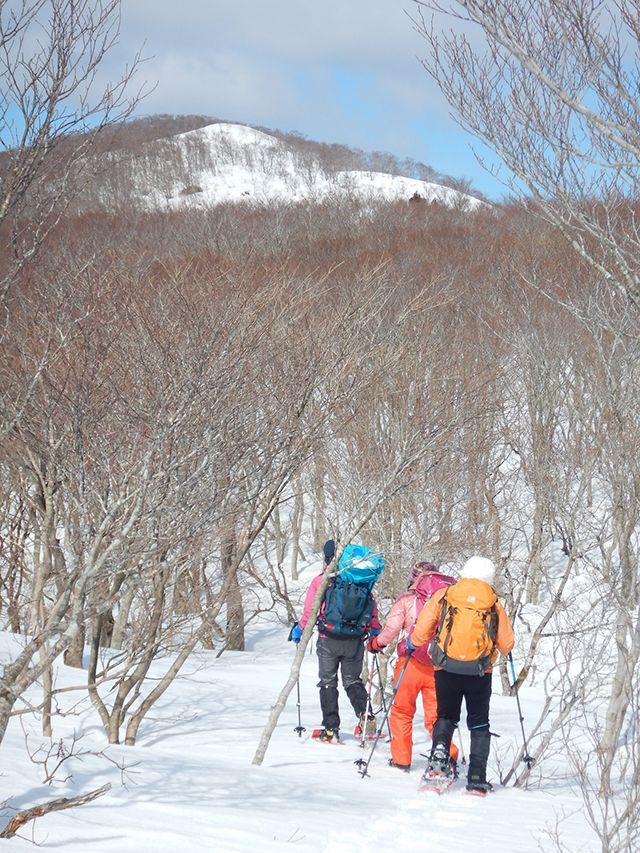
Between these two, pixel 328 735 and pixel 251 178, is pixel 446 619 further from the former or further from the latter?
pixel 251 178

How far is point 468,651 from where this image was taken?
5.54 metres

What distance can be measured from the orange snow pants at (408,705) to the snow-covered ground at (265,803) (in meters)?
0.19

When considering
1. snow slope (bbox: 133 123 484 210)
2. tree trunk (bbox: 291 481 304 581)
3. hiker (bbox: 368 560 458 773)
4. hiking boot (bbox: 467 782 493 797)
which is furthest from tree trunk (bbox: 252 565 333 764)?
snow slope (bbox: 133 123 484 210)

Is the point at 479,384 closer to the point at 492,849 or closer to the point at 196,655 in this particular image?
the point at 196,655

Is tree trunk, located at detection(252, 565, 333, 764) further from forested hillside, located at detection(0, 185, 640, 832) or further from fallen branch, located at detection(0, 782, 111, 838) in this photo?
fallen branch, located at detection(0, 782, 111, 838)

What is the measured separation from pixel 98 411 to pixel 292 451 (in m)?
2.24

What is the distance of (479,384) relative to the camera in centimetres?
1408

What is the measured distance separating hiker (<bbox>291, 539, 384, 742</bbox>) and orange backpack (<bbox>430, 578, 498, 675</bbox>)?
5.37 ft

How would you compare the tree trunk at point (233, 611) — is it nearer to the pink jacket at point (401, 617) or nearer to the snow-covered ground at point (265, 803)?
the snow-covered ground at point (265, 803)

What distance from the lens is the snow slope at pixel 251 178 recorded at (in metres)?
50.9

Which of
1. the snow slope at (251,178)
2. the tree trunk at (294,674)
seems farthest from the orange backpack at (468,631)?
the snow slope at (251,178)

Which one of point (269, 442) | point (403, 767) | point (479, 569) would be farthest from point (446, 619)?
point (269, 442)

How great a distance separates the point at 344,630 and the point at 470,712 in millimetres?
1784

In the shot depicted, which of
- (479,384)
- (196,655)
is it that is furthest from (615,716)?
(196,655)
